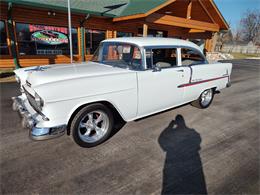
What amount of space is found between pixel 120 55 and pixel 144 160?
2.27m

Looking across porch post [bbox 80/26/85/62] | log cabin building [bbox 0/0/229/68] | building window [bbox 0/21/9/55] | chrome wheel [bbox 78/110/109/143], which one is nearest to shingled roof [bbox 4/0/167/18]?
log cabin building [bbox 0/0/229/68]

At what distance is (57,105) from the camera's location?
2.54 meters

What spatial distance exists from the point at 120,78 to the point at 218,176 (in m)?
2.11

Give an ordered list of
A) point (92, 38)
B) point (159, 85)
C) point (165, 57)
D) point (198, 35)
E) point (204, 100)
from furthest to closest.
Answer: point (198, 35), point (92, 38), point (204, 100), point (165, 57), point (159, 85)

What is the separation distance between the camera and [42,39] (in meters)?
10.1

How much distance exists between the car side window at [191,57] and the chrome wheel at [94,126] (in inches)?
103

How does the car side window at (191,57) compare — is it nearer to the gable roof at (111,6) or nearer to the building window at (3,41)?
the gable roof at (111,6)

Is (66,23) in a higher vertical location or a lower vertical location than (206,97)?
higher

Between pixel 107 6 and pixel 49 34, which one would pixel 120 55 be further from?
pixel 107 6

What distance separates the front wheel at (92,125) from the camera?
9.29 feet

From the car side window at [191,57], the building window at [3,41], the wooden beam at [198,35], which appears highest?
the wooden beam at [198,35]

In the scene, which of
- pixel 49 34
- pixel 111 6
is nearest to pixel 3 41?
pixel 49 34

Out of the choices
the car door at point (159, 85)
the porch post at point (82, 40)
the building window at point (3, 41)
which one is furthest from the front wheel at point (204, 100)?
the building window at point (3, 41)

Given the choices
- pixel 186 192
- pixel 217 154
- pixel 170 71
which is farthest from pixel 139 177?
pixel 170 71
